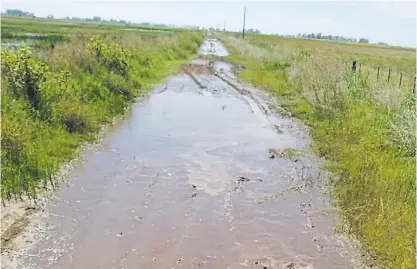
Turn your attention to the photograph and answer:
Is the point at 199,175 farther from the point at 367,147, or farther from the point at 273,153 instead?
the point at 367,147

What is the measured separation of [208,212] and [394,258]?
2.93m

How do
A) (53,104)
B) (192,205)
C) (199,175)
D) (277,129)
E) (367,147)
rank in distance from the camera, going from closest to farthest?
(192,205)
(199,175)
(367,147)
(53,104)
(277,129)

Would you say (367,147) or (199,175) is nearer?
(199,175)

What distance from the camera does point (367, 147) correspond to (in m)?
9.82

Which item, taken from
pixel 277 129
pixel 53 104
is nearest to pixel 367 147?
pixel 277 129

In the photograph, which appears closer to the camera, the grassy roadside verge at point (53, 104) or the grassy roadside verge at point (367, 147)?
the grassy roadside verge at point (367, 147)

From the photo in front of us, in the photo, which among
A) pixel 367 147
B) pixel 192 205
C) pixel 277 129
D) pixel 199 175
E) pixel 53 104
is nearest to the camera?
pixel 192 205

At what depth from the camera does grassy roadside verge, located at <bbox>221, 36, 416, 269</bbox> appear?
661 cm

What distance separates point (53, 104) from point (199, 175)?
13.9 feet

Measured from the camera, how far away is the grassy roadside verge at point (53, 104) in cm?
818


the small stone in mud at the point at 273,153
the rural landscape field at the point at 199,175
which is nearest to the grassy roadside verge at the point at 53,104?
the rural landscape field at the point at 199,175

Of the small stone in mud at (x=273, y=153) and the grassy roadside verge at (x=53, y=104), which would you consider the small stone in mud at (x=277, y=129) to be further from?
the grassy roadside verge at (x=53, y=104)

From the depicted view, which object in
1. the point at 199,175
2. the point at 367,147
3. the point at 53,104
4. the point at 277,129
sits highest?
the point at 53,104

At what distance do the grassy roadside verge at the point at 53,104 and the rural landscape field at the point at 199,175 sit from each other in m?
0.04
